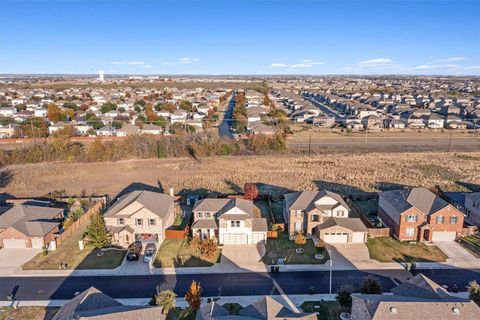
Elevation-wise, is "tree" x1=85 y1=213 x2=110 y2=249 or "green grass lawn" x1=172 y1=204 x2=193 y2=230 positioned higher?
"tree" x1=85 y1=213 x2=110 y2=249

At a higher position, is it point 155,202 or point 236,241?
point 155,202

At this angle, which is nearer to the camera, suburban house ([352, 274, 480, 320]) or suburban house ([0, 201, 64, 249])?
suburban house ([352, 274, 480, 320])

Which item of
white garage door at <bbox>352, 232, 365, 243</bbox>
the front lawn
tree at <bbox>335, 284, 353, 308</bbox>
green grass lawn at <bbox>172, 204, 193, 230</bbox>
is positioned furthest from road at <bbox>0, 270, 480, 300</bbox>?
green grass lawn at <bbox>172, 204, 193, 230</bbox>

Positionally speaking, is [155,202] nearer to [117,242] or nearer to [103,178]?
[117,242]

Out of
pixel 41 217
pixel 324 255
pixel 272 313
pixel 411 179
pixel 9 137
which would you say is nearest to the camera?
pixel 272 313

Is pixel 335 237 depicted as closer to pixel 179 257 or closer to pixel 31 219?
pixel 179 257

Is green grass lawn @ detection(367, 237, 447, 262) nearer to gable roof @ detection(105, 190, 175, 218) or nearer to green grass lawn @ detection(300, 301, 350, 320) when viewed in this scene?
green grass lawn @ detection(300, 301, 350, 320)

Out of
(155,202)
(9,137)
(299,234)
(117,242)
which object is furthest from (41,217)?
(9,137)

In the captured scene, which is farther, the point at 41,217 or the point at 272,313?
the point at 41,217
